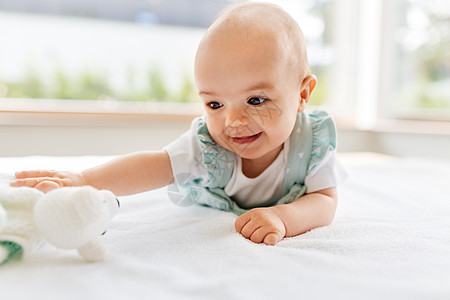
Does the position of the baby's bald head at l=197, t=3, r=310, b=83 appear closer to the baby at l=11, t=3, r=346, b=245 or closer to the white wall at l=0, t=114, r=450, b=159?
the baby at l=11, t=3, r=346, b=245

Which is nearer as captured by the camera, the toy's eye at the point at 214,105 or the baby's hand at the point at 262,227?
the baby's hand at the point at 262,227

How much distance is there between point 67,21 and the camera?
236cm

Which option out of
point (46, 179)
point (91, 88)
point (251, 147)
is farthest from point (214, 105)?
point (91, 88)

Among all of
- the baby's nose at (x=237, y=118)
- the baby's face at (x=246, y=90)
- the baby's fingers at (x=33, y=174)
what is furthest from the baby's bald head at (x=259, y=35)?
the baby's fingers at (x=33, y=174)

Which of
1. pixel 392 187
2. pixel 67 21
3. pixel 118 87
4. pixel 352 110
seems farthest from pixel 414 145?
pixel 67 21

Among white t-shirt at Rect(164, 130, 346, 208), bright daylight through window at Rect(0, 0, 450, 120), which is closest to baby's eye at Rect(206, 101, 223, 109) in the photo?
white t-shirt at Rect(164, 130, 346, 208)

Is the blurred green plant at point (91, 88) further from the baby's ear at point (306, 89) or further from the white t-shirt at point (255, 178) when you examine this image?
the baby's ear at point (306, 89)

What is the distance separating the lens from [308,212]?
2.63 feet

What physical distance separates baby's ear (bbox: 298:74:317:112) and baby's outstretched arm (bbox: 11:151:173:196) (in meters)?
0.32

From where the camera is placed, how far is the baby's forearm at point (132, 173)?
0.82 meters

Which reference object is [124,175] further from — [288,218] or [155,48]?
[155,48]

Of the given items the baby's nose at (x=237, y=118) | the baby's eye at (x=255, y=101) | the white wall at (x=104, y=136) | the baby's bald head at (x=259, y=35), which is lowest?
the white wall at (x=104, y=136)

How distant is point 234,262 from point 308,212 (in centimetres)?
28

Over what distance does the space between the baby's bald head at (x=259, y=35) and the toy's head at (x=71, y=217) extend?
1.32 feet
